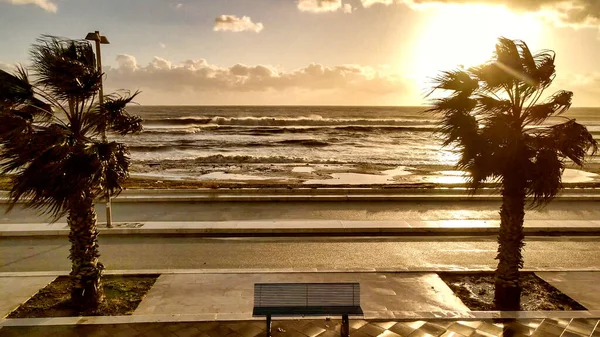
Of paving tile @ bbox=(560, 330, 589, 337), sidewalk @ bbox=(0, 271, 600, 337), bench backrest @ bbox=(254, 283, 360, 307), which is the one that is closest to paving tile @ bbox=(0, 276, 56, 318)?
sidewalk @ bbox=(0, 271, 600, 337)

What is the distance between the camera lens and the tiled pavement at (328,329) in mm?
6082

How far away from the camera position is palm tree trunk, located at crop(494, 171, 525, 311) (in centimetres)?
727

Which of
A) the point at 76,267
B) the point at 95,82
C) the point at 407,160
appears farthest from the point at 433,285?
the point at 407,160

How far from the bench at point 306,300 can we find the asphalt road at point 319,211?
7561 millimetres

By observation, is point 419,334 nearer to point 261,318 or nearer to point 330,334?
point 330,334

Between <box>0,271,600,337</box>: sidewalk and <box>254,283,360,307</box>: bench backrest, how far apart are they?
0.66 meters

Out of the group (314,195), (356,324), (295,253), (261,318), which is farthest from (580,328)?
(314,195)

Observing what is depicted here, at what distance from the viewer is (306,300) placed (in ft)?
18.7

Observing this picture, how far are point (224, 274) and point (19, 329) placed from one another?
3.44 m

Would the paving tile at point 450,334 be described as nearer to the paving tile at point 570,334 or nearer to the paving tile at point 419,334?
the paving tile at point 419,334

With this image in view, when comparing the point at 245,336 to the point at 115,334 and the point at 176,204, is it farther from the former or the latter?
the point at 176,204

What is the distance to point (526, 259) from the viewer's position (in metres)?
10.1

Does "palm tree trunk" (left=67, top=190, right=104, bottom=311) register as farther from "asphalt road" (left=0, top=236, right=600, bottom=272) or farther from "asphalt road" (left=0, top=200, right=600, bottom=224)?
"asphalt road" (left=0, top=200, right=600, bottom=224)

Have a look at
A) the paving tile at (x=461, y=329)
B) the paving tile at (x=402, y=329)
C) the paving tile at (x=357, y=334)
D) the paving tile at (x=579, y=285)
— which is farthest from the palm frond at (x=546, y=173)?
the paving tile at (x=357, y=334)
